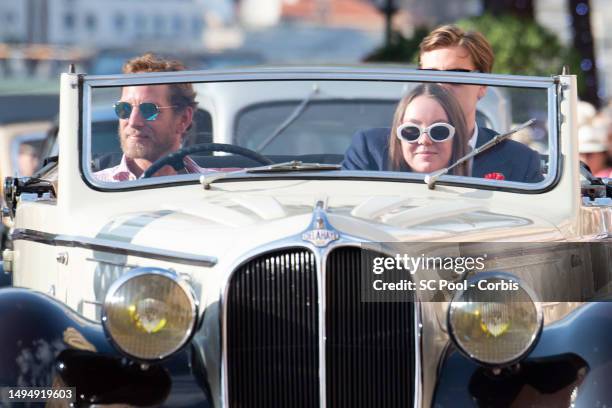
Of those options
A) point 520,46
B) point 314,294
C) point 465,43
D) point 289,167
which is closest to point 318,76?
point 289,167

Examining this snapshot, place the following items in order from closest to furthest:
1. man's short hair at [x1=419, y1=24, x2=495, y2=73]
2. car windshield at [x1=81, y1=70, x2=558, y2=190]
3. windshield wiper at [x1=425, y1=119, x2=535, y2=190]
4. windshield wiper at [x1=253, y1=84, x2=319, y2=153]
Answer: windshield wiper at [x1=425, y1=119, x2=535, y2=190] → car windshield at [x1=81, y1=70, x2=558, y2=190] → man's short hair at [x1=419, y1=24, x2=495, y2=73] → windshield wiper at [x1=253, y1=84, x2=319, y2=153]

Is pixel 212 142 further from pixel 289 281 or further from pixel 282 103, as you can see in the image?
pixel 282 103

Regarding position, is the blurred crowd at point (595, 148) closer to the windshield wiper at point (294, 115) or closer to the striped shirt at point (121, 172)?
the windshield wiper at point (294, 115)

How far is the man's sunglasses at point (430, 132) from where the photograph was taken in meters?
5.20

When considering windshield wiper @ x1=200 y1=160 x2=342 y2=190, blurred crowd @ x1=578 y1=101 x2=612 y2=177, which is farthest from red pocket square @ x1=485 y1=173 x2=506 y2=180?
blurred crowd @ x1=578 y1=101 x2=612 y2=177

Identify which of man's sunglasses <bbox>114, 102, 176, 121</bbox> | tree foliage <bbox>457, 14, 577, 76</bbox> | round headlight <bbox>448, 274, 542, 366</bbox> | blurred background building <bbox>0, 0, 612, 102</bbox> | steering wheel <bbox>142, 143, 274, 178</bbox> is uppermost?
blurred background building <bbox>0, 0, 612, 102</bbox>

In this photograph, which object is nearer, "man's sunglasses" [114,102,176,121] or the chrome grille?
the chrome grille

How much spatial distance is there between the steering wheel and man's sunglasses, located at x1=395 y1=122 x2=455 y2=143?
1.75ft

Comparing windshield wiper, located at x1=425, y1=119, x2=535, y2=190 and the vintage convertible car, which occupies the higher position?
windshield wiper, located at x1=425, y1=119, x2=535, y2=190

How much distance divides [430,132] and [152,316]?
1463mm

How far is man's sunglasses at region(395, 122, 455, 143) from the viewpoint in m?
5.20

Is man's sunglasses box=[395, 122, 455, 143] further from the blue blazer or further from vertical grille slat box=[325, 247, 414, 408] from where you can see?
vertical grille slat box=[325, 247, 414, 408]

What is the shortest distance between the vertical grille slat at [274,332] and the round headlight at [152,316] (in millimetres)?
146

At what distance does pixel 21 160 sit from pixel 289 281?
6645mm
